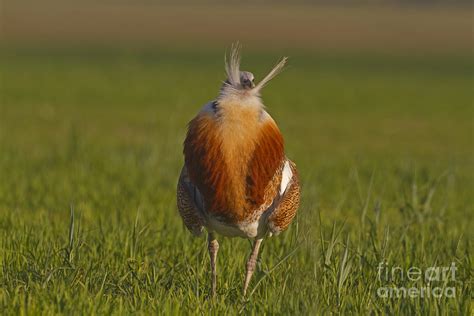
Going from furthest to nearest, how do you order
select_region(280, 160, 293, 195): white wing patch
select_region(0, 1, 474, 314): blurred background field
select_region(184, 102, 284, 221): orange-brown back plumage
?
select_region(280, 160, 293, 195): white wing patch
select_region(0, 1, 474, 314): blurred background field
select_region(184, 102, 284, 221): orange-brown back plumage

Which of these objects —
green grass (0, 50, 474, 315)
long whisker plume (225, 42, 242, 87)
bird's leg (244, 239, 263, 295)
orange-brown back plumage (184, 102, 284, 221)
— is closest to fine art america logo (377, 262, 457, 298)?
green grass (0, 50, 474, 315)

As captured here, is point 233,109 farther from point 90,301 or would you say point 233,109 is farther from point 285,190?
point 90,301

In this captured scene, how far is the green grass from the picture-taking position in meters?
4.39

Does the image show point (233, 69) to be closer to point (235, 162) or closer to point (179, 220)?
point (235, 162)

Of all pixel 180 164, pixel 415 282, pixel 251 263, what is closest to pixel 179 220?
pixel 251 263

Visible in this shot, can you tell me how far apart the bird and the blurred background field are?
280 mm

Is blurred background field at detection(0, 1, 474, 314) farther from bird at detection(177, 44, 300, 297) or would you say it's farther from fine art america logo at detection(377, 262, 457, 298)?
bird at detection(177, 44, 300, 297)

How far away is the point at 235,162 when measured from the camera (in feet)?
14.5

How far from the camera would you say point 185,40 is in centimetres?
Result: 5516

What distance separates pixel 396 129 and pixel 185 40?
3569 cm

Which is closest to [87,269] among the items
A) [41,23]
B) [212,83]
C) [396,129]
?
[396,129]

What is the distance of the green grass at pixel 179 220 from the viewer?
4.39 m

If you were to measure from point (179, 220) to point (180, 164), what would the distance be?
285 centimetres

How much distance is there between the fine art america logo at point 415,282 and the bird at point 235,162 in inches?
26.4
